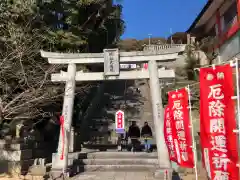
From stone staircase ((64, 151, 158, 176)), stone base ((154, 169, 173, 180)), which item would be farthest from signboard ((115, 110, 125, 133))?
stone base ((154, 169, 173, 180))

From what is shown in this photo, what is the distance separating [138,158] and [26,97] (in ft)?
17.7

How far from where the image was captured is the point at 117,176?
12.2m

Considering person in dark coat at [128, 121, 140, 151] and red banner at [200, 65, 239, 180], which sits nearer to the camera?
red banner at [200, 65, 239, 180]

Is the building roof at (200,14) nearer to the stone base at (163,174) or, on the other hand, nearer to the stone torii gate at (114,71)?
the stone torii gate at (114,71)

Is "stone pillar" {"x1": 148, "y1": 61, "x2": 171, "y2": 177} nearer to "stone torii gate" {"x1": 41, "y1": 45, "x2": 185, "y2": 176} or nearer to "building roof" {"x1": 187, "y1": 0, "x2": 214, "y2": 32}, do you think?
"stone torii gate" {"x1": 41, "y1": 45, "x2": 185, "y2": 176}

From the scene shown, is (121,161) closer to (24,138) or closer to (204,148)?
(24,138)

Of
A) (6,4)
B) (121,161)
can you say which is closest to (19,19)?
(6,4)

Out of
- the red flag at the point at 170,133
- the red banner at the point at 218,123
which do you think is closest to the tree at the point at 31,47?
the red flag at the point at 170,133

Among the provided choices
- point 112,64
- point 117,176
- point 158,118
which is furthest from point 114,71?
point 117,176

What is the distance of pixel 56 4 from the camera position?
16.1 meters

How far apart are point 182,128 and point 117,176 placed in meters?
4.89

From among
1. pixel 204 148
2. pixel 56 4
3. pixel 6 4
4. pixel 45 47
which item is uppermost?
pixel 56 4

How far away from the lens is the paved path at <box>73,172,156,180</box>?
39.0ft

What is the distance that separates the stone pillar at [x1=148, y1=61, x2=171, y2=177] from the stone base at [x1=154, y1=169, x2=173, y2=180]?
0.71 ft
